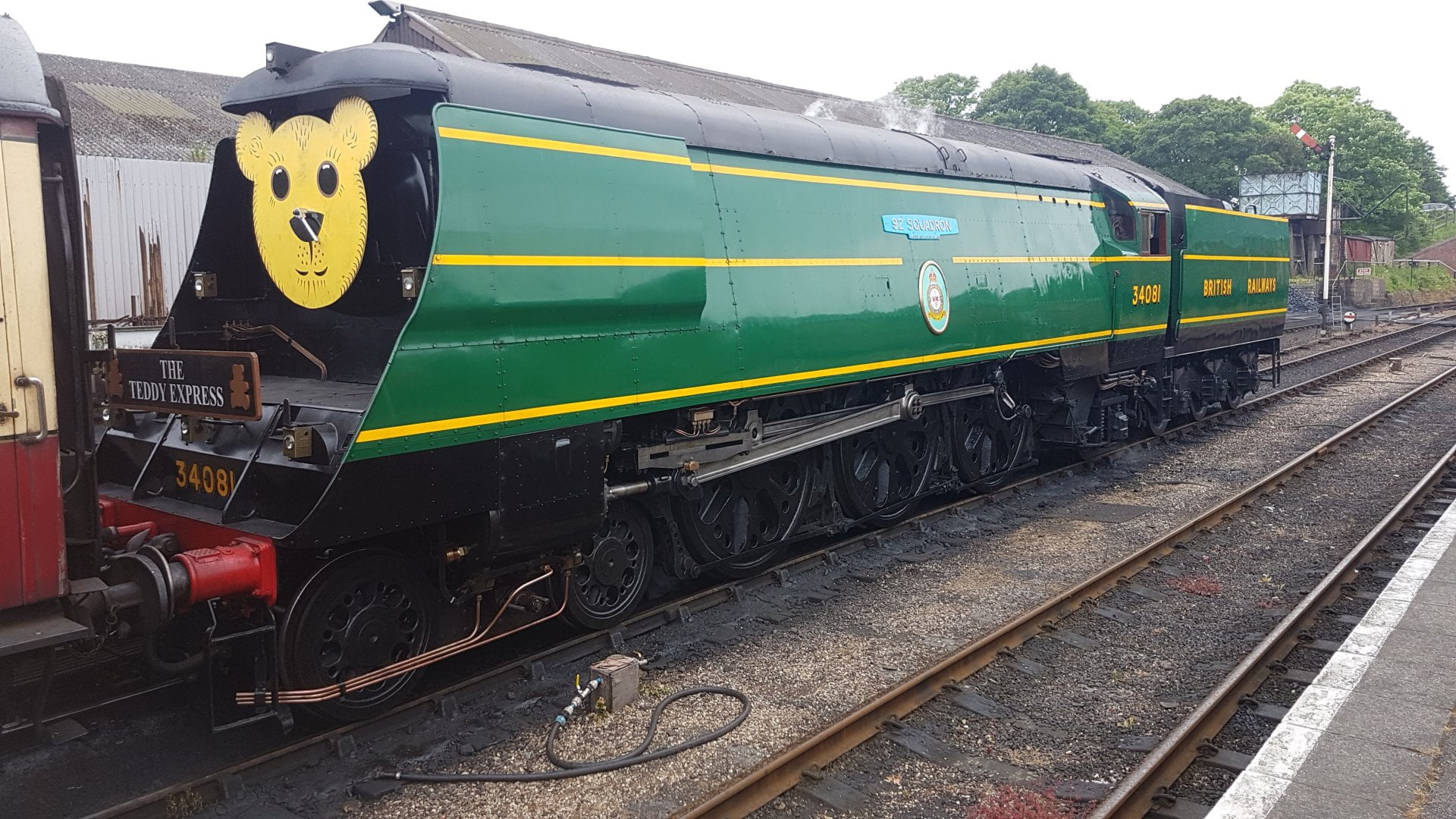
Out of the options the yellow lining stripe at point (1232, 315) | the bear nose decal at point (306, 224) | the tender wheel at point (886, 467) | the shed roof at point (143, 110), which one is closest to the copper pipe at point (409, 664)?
the bear nose decal at point (306, 224)

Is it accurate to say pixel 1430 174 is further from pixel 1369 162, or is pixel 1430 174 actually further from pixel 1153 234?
pixel 1153 234

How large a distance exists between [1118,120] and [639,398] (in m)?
64.4

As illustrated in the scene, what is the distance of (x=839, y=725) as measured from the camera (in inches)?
198

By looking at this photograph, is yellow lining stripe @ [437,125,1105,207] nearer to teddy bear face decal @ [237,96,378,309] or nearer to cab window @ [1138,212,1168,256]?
teddy bear face decal @ [237,96,378,309]

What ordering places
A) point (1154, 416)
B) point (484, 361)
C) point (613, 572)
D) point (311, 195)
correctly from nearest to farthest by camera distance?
point (484, 361)
point (311, 195)
point (613, 572)
point (1154, 416)

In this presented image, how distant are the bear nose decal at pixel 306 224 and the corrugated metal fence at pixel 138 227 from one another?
7.62 meters

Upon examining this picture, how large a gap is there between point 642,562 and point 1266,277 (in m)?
14.3

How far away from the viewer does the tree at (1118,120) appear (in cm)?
5638

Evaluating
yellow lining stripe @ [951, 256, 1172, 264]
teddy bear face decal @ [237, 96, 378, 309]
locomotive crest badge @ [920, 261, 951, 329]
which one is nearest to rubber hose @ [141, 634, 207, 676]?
teddy bear face decal @ [237, 96, 378, 309]

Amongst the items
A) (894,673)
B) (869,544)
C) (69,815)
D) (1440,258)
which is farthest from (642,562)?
(1440,258)

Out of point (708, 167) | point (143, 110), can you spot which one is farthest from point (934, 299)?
point (143, 110)

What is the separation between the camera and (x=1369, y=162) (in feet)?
195

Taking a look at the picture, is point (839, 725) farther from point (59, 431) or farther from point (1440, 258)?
point (1440, 258)

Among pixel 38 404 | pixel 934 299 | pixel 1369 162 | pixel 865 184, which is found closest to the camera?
pixel 38 404
